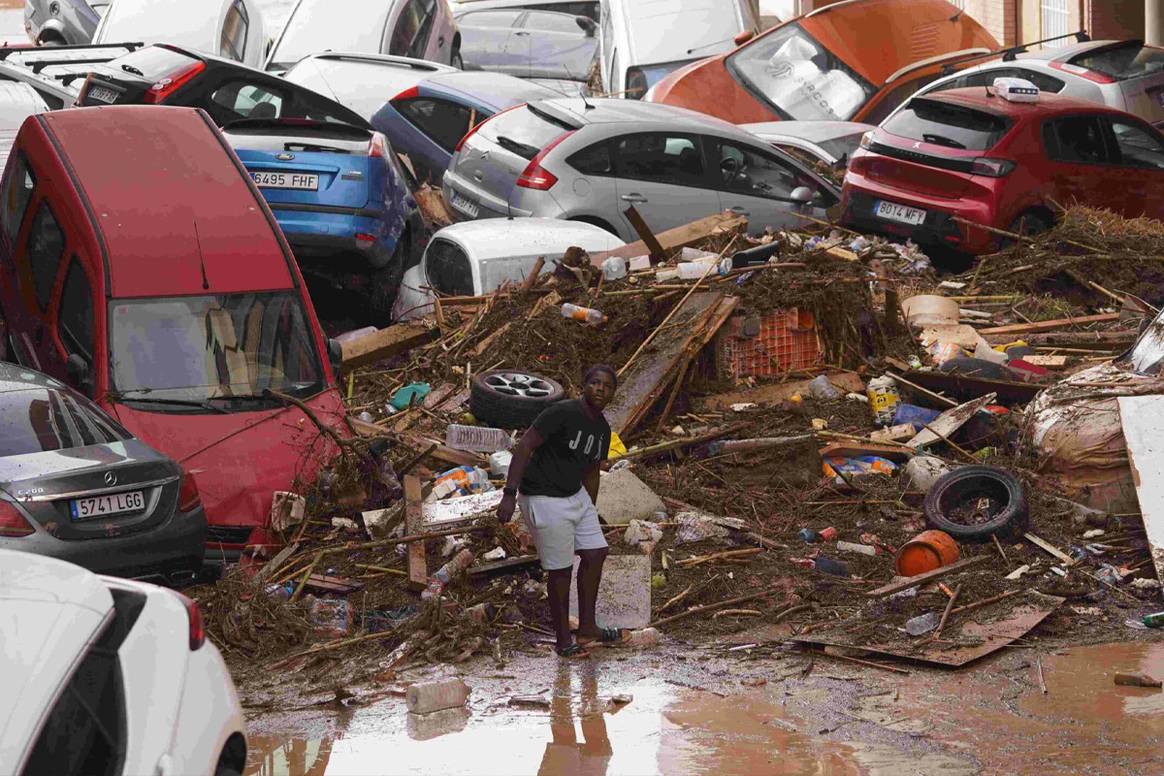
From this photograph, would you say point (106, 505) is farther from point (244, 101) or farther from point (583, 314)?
point (244, 101)

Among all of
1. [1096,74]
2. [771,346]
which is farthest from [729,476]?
[1096,74]

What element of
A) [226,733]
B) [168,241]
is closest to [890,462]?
[168,241]

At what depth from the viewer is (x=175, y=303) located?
456 inches

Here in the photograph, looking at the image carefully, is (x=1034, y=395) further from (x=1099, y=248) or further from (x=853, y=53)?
(x=853, y=53)

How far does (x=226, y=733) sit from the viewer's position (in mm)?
5770

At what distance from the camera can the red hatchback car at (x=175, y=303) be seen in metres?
10.7

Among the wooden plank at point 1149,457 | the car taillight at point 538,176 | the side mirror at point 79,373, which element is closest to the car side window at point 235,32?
the car taillight at point 538,176

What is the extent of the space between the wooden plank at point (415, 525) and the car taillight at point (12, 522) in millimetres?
2069

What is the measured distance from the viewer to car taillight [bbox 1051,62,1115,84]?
65.2 ft

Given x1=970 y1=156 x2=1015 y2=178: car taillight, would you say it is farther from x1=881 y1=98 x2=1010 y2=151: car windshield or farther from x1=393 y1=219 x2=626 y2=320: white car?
x1=393 y1=219 x2=626 y2=320: white car

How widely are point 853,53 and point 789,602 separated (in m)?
14.7

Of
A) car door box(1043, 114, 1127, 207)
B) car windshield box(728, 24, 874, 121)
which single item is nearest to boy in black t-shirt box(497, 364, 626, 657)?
car door box(1043, 114, 1127, 207)

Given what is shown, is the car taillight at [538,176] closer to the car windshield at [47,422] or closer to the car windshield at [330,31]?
the car windshield at [330,31]

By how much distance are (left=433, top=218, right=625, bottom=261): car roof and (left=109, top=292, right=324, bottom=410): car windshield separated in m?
3.12
